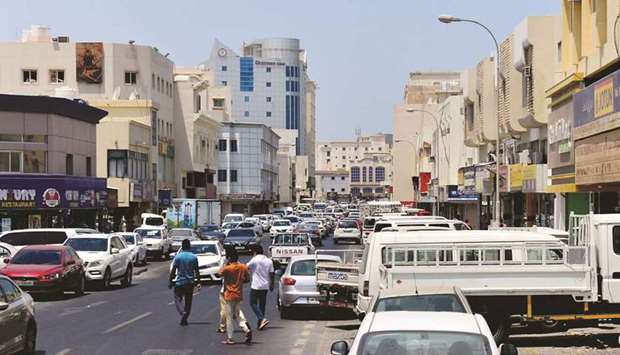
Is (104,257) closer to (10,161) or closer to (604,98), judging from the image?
(604,98)

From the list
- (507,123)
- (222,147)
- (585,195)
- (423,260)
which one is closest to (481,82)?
(507,123)

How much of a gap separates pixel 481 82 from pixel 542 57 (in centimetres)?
1591

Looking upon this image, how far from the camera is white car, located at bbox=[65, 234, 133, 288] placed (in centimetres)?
3194

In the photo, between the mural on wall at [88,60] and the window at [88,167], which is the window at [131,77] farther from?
the window at [88,167]

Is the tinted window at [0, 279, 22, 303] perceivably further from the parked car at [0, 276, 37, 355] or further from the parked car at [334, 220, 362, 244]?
the parked car at [334, 220, 362, 244]

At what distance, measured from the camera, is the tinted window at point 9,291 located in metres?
14.5

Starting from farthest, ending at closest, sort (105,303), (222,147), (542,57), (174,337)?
1. (222,147)
2. (542,57)
3. (105,303)
4. (174,337)

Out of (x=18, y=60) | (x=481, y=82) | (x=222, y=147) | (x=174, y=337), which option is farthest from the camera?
(x=222, y=147)

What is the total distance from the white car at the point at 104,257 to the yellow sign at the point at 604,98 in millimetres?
16156

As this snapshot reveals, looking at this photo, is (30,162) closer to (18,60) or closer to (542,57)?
(542,57)

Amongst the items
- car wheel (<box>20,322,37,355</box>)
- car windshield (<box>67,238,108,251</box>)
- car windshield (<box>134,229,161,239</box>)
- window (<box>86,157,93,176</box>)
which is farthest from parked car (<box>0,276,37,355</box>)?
window (<box>86,157,93,176</box>)

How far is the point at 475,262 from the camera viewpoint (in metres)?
16.9

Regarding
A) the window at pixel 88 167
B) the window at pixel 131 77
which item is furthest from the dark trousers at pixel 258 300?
the window at pixel 131 77

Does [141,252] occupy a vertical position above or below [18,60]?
below
